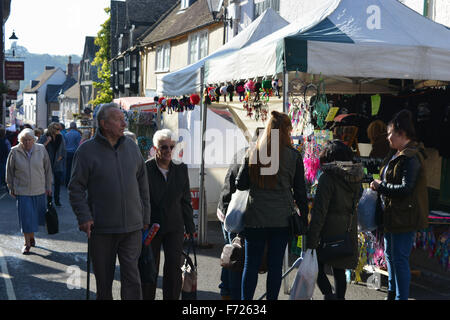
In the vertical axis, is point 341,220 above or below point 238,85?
below

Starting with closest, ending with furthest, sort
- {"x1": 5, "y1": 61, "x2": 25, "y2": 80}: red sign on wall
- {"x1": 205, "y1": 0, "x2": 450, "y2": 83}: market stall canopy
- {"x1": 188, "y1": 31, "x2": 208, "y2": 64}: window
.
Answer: {"x1": 205, "y1": 0, "x2": 450, "y2": 83}: market stall canopy, {"x1": 188, "y1": 31, "x2": 208, "y2": 64}: window, {"x1": 5, "y1": 61, "x2": 25, "y2": 80}: red sign on wall

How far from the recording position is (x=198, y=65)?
8.90 m

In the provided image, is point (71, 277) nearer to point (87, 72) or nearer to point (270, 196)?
point (270, 196)

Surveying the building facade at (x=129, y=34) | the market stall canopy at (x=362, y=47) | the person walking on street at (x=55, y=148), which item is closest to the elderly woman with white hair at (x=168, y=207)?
the market stall canopy at (x=362, y=47)

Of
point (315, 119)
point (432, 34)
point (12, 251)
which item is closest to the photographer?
point (432, 34)

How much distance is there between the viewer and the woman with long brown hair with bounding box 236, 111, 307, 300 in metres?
4.95

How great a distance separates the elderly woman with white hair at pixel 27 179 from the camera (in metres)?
8.74

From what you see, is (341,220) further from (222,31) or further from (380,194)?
(222,31)

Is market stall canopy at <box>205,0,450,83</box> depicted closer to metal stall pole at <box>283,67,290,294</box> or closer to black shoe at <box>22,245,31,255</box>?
metal stall pole at <box>283,67,290,294</box>

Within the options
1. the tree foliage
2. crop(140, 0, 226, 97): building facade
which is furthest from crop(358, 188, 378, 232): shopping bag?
the tree foliage

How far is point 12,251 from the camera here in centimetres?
874

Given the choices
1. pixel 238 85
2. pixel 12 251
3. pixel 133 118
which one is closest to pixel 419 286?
pixel 238 85

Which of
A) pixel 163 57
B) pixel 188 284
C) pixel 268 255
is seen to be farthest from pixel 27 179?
pixel 163 57
